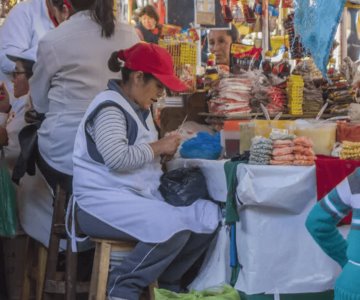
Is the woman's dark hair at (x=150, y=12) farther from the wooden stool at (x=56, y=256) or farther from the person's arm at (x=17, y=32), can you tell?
the wooden stool at (x=56, y=256)

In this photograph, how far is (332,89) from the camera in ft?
16.4

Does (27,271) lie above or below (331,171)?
below

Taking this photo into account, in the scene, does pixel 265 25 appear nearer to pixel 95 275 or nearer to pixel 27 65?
pixel 27 65

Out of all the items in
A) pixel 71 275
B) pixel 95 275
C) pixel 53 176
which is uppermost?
pixel 53 176

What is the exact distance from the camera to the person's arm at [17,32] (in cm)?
439

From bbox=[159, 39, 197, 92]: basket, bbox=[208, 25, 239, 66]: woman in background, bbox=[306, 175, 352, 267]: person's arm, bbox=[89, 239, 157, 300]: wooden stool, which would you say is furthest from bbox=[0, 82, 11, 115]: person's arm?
bbox=[306, 175, 352, 267]: person's arm

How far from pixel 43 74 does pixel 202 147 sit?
934mm

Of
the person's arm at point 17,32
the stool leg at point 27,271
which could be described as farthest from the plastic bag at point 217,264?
the person's arm at point 17,32

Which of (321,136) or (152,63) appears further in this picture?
(321,136)

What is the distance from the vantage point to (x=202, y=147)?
12.7ft

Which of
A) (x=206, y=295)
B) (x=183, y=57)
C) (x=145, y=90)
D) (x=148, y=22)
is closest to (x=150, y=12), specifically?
(x=148, y=22)

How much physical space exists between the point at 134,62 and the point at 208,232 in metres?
0.92

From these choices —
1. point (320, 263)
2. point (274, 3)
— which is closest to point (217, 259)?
point (320, 263)

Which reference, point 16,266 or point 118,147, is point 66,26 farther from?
point 16,266
